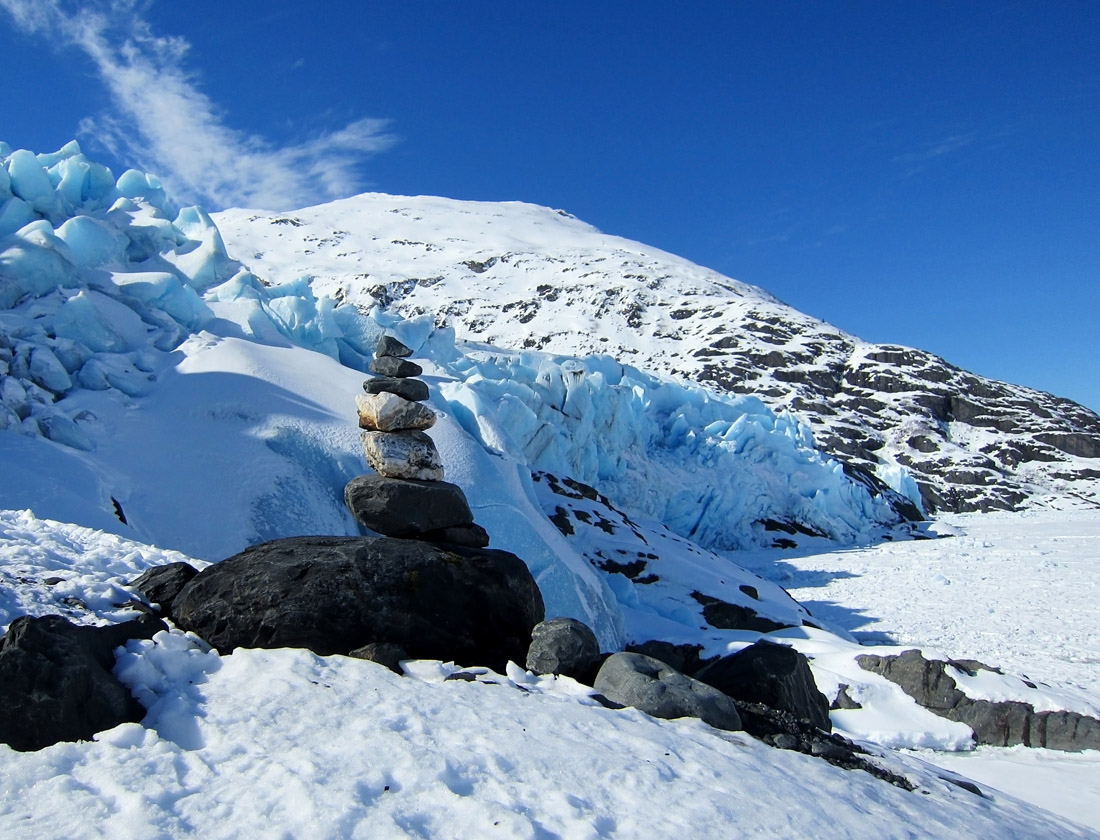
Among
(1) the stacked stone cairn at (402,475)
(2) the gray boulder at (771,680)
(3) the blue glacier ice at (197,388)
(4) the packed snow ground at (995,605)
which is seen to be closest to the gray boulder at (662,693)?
(2) the gray boulder at (771,680)

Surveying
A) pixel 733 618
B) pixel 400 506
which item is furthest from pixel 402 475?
pixel 733 618

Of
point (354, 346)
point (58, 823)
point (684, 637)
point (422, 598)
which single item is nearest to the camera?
point (58, 823)

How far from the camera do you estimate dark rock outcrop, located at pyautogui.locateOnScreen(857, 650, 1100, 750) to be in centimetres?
1148

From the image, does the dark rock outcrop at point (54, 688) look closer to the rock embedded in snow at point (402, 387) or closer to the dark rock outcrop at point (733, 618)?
the rock embedded in snow at point (402, 387)

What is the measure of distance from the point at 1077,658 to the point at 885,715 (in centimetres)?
868

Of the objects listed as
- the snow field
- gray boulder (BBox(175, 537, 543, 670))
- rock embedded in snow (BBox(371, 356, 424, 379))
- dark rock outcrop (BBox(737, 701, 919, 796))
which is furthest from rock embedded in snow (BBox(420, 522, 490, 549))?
dark rock outcrop (BBox(737, 701, 919, 796))

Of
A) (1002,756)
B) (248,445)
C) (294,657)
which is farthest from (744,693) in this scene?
(248,445)

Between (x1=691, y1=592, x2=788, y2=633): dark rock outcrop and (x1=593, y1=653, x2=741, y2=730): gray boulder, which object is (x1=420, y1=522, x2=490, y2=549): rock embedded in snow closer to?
(x1=593, y1=653, x2=741, y2=730): gray boulder

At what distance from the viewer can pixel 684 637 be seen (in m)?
16.4

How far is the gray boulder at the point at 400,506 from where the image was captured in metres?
7.90

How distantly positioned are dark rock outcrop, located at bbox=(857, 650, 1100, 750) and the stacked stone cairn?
889 centimetres

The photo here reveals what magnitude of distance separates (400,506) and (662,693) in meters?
3.49

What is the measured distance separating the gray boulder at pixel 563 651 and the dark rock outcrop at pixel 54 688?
317cm

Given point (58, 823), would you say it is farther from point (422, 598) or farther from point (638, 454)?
point (638, 454)
